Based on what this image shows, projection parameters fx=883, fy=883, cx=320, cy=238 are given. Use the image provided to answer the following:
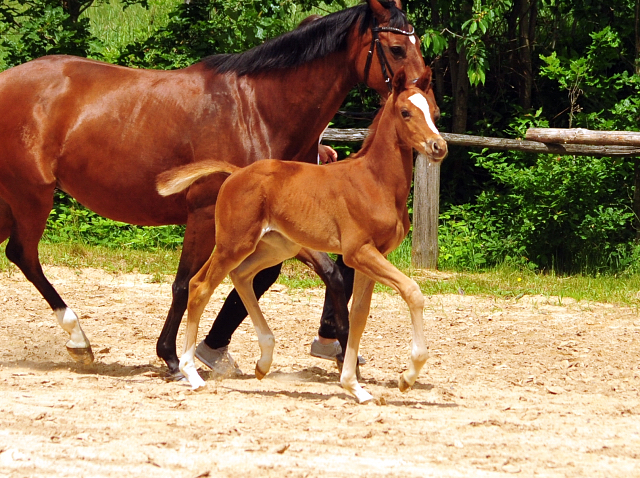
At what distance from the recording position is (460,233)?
9.82 metres

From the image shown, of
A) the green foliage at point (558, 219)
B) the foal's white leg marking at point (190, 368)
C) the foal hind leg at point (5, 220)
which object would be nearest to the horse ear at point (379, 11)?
the foal's white leg marking at point (190, 368)

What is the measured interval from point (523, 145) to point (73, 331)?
5154 millimetres

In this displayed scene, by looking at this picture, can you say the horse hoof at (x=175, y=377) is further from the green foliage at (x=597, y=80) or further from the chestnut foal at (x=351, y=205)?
the green foliage at (x=597, y=80)

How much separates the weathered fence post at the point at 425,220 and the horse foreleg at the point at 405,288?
4.79 meters

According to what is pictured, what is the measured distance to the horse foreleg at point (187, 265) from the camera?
197 inches

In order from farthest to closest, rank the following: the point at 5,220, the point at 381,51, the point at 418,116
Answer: the point at 5,220 < the point at 381,51 < the point at 418,116

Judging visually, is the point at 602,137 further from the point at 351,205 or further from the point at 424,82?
the point at 351,205

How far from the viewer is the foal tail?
4.78 m

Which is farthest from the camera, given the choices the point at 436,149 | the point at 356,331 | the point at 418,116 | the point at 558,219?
the point at 558,219

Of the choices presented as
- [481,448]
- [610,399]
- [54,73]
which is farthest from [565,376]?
[54,73]

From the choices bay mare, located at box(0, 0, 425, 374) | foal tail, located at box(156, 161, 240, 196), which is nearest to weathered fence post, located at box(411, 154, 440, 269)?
bay mare, located at box(0, 0, 425, 374)

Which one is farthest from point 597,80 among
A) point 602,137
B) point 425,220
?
point 425,220

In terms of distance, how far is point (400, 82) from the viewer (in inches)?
175

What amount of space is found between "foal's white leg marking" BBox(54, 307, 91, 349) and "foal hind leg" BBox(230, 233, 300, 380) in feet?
3.96
